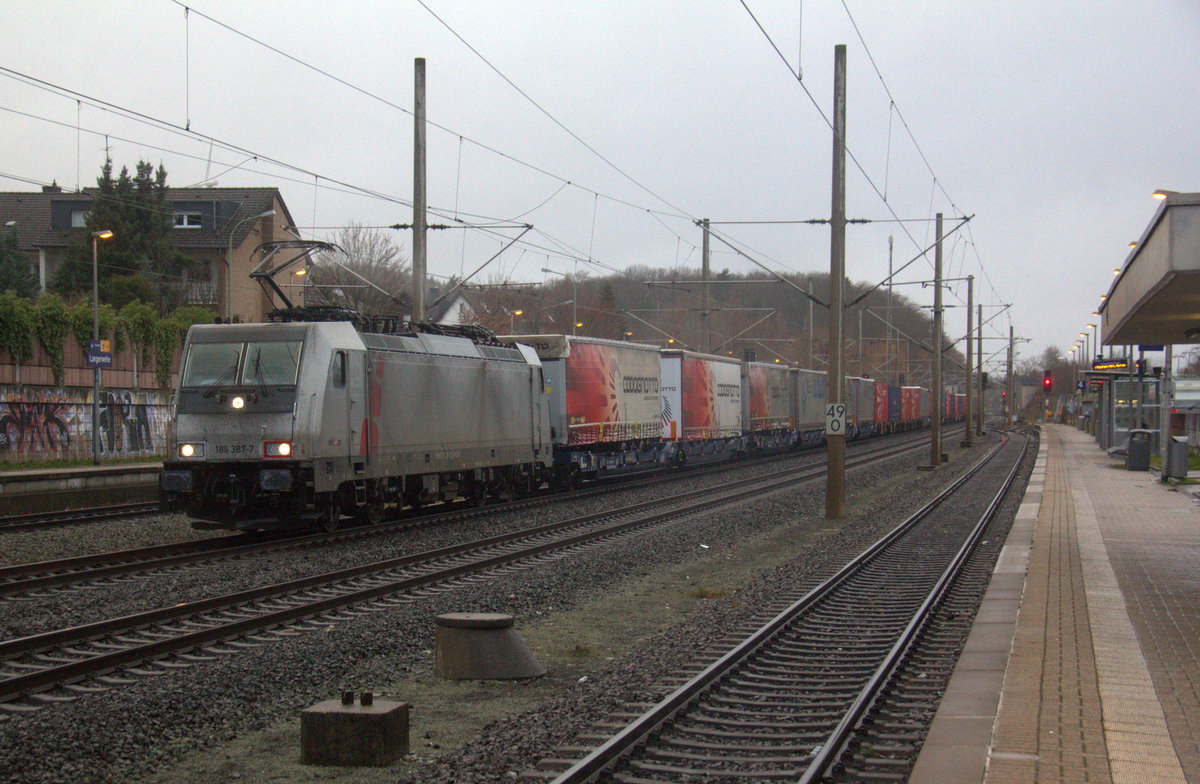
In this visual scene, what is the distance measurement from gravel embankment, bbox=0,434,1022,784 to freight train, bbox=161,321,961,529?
122 centimetres

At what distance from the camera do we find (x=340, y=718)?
20.2 feet

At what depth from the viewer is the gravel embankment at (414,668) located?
20.2 feet

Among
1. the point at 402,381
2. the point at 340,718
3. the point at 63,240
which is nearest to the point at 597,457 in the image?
the point at 402,381

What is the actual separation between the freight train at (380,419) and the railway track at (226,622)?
232 cm

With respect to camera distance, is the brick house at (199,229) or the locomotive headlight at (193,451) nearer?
the locomotive headlight at (193,451)

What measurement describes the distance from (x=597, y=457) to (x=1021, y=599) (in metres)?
16.1

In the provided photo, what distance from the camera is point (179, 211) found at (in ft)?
196

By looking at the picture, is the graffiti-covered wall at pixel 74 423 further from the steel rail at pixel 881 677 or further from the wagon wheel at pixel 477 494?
the steel rail at pixel 881 677

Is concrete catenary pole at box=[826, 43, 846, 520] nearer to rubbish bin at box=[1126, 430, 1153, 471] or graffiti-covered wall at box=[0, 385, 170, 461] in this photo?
rubbish bin at box=[1126, 430, 1153, 471]

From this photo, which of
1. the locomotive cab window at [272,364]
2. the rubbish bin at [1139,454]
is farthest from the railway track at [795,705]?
the rubbish bin at [1139,454]

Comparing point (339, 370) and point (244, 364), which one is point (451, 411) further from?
point (244, 364)

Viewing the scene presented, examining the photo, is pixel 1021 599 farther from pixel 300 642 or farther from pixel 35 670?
pixel 35 670

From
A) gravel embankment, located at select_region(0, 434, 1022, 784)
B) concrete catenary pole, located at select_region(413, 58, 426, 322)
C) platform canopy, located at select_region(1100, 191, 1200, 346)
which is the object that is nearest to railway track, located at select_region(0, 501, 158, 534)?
gravel embankment, located at select_region(0, 434, 1022, 784)

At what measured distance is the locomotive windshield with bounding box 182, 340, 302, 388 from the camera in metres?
14.8
